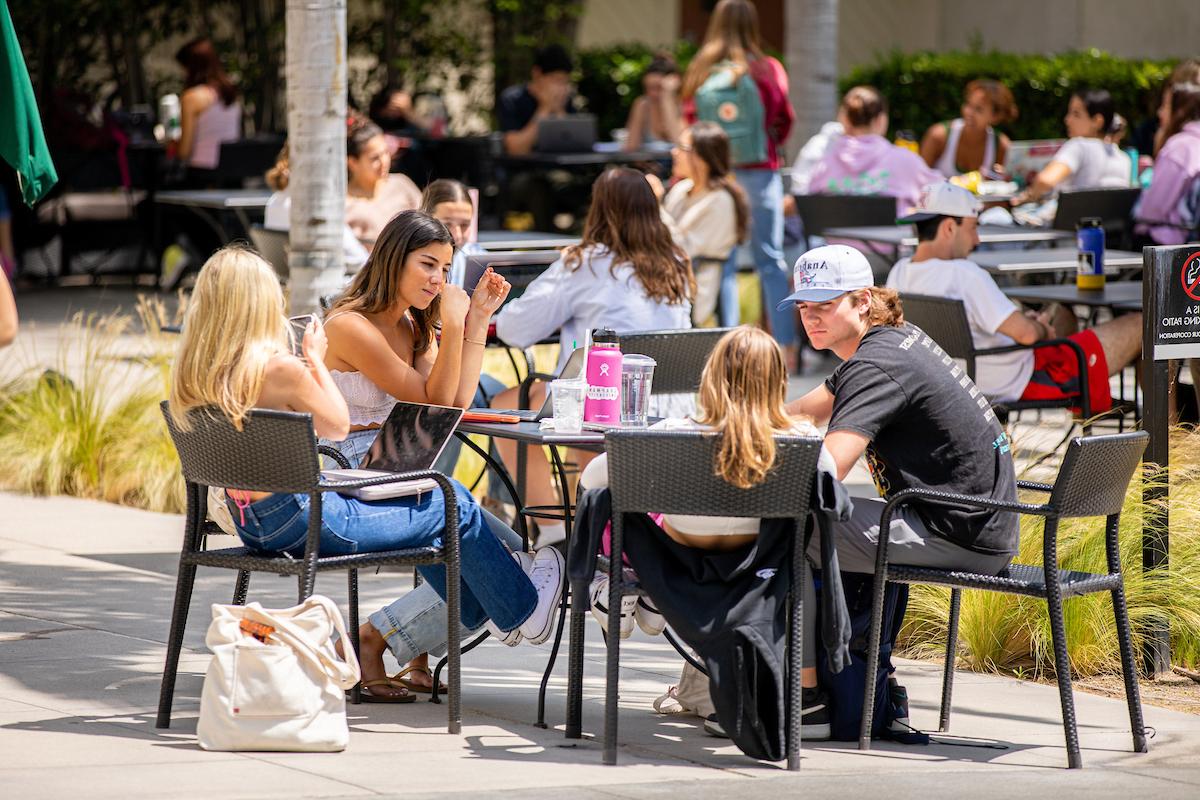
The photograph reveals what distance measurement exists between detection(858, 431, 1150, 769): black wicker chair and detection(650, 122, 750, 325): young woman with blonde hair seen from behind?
5158 millimetres

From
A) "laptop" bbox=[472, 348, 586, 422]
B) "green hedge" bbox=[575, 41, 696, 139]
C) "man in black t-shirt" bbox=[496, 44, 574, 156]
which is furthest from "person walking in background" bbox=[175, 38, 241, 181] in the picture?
"laptop" bbox=[472, 348, 586, 422]

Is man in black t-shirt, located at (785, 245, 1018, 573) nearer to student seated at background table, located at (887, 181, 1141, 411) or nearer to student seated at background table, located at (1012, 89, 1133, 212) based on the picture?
student seated at background table, located at (887, 181, 1141, 411)

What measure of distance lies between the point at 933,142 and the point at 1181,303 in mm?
7363

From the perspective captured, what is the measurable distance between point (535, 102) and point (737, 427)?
36.4ft

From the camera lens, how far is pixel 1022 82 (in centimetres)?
1739

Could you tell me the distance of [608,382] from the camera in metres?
5.36

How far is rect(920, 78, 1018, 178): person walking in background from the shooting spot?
12711 mm

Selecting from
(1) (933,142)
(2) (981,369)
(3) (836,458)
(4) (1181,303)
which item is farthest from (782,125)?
(3) (836,458)

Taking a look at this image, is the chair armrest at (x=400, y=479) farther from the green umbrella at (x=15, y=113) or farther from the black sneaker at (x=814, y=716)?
the green umbrella at (x=15, y=113)

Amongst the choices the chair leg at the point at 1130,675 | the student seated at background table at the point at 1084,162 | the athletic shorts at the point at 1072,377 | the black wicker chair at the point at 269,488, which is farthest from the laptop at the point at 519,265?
the student seated at background table at the point at 1084,162

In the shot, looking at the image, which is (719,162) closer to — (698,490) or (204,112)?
(698,490)

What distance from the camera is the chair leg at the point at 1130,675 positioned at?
5.05m

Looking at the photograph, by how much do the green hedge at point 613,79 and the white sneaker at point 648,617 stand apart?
14837mm

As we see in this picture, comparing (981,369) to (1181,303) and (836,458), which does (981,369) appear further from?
(836,458)
